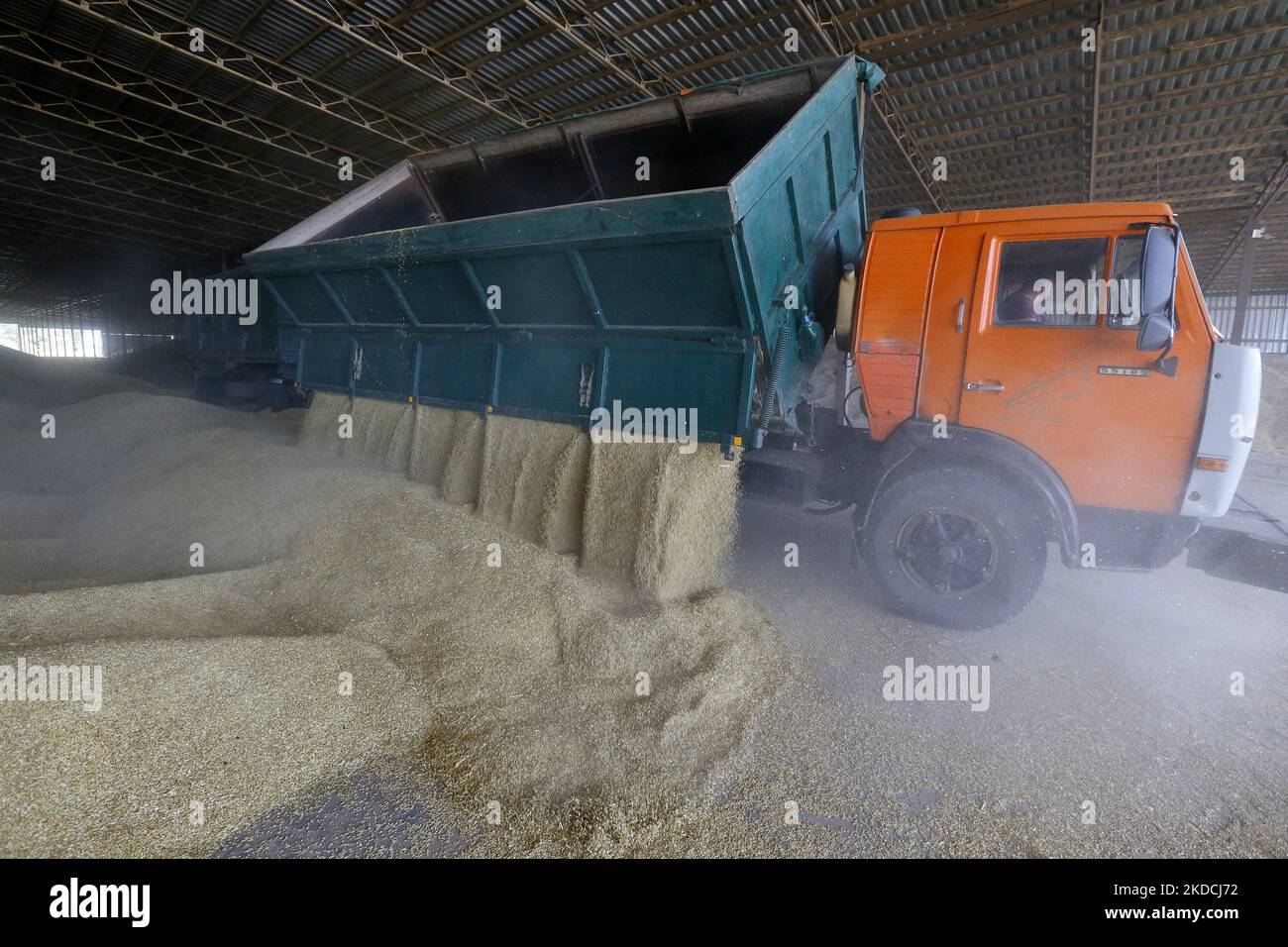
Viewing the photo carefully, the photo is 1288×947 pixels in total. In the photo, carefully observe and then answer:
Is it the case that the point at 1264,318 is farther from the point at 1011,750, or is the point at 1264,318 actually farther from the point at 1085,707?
the point at 1011,750

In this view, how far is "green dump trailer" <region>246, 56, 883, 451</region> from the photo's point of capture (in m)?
3.33

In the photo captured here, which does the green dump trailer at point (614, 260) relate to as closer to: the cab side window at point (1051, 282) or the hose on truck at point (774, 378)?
the hose on truck at point (774, 378)

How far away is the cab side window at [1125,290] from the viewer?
3.09 m

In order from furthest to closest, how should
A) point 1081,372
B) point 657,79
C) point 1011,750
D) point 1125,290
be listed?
point 657,79 → point 1081,372 → point 1125,290 → point 1011,750

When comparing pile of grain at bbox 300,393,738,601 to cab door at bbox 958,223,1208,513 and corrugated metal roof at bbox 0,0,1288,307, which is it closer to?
cab door at bbox 958,223,1208,513

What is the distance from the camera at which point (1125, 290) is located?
3.12 metres

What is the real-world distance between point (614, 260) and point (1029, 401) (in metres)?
2.44

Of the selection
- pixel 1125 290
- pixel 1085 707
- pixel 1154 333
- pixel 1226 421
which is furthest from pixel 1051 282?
pixel 1085 707

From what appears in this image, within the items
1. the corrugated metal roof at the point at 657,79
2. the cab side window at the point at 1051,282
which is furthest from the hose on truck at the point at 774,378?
the corrugated metal roof at the point at 657,79

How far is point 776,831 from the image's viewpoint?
6.97 feet

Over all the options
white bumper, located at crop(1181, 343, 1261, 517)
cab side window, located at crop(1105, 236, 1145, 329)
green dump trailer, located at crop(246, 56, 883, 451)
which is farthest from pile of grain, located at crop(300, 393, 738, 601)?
white bumper, located at crop(1181, 343, 1261, 517)

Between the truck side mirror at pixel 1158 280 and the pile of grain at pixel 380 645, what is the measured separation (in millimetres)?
2420

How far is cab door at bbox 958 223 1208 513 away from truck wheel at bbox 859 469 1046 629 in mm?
331

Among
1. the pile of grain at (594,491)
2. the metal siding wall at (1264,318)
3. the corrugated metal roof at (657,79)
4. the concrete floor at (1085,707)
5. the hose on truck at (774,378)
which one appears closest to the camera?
the concrete floor at (1085,707)
